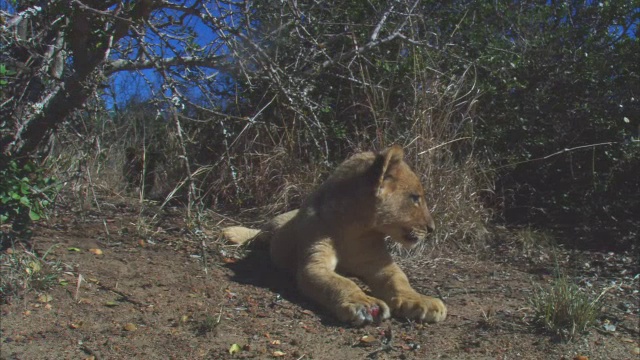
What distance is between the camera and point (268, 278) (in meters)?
5.01

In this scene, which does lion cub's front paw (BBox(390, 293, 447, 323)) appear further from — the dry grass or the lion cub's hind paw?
the dry grass

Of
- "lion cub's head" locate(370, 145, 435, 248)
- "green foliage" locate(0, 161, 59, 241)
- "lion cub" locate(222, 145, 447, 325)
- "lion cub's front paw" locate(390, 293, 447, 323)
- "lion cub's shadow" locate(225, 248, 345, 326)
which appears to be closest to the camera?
→ "green foliage" locate(0, 161, 59, 241)

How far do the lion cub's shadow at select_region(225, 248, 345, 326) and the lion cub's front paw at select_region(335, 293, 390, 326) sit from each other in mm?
83

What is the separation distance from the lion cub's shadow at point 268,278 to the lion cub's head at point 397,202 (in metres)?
0.71

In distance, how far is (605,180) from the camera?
6.65 m

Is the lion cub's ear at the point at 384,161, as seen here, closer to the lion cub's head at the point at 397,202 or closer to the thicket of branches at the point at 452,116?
the lion cub's head at the point at 397,202

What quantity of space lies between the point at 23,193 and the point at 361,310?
2.05 m

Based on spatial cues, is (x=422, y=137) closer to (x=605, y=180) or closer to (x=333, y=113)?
(x=333, y=113)

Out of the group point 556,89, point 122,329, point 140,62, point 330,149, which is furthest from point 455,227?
point 122,329

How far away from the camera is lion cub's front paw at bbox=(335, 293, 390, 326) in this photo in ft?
13.4

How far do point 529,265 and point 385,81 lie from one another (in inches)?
87.0

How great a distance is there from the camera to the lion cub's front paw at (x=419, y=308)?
4258 millimetres

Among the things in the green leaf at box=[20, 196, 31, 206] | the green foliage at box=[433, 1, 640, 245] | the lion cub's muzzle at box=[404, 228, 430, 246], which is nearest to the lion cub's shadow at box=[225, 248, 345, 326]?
the lion cub's muzzle at box=[404, 228, 430, 246]

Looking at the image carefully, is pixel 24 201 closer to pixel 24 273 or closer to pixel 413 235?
pixel 24 273
